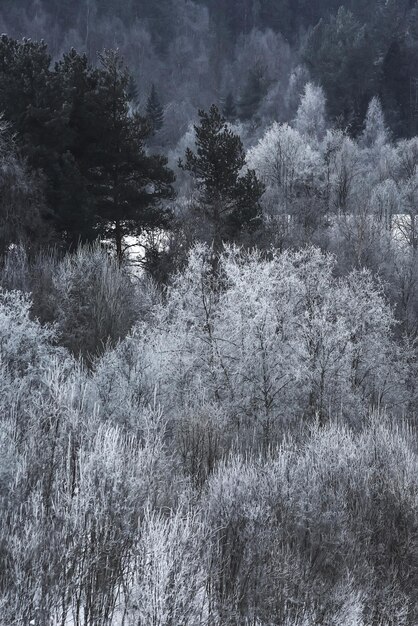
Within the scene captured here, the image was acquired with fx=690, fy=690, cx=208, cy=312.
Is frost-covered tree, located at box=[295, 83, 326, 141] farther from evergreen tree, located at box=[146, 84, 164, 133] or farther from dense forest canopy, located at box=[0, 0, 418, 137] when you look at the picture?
evergreen tree, located at box=[146, 84, 164, 133]

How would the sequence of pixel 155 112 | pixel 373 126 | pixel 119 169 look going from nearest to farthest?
pixel 119 169 → pixel 373 126 → pixel 155 112

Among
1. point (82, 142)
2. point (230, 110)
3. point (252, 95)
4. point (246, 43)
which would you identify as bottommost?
point (82, 142)

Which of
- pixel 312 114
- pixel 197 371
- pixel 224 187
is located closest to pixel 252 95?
pixel 312 114

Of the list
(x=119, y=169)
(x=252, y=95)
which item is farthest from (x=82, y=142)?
(x=252, y=95)

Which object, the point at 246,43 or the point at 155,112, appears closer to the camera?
the point at 155,112

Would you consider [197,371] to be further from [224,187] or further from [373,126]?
[373,126]

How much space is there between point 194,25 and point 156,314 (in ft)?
336

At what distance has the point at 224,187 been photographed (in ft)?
112

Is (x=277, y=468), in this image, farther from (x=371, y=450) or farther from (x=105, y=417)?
(x=105, y=417)

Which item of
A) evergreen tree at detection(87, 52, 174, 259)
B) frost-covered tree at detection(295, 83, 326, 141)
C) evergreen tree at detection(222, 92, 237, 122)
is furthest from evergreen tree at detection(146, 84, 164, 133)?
evergreen tree at detection(87, 52, 174, 259)

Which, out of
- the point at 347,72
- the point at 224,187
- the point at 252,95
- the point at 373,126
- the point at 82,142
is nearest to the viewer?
the point at 82,142

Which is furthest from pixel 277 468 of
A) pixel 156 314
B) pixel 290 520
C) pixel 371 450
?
pixel 156 314

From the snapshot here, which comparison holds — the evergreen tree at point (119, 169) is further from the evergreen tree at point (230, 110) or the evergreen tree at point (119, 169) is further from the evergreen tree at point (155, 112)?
the evergreen tree at point (230, 110)

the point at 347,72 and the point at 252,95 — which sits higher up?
the point at 347,72
